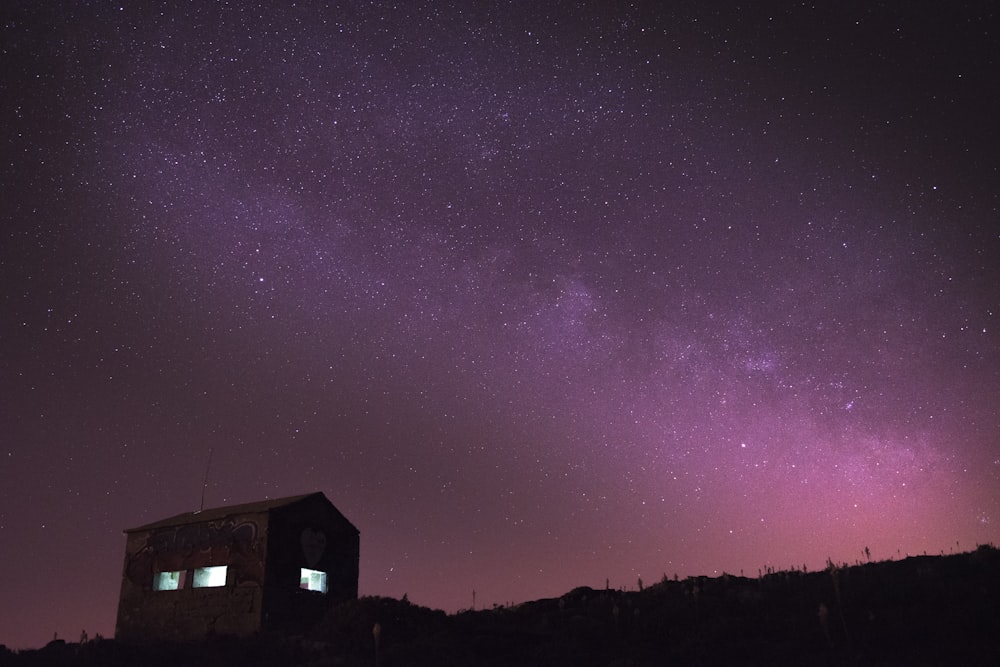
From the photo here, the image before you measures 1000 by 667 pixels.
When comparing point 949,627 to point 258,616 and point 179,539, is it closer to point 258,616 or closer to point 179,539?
point 258,616

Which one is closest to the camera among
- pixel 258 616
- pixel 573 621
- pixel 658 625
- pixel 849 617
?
pixel 849 617

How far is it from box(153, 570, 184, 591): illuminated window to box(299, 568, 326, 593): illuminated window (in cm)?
507

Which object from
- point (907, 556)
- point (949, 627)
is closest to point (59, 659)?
point (949, 627)

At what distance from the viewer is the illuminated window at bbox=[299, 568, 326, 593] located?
33.5 m

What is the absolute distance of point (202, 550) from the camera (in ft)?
105

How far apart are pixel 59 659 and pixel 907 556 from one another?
33.9 m

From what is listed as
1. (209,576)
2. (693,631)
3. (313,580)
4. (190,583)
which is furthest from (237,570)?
(693,631)

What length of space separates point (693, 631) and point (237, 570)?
1760 centimetres

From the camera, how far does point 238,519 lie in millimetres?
31828

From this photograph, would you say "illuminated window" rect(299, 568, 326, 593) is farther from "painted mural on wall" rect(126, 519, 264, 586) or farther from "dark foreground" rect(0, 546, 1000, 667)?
"dark foreground" rect(0, 546, 1000, 667)

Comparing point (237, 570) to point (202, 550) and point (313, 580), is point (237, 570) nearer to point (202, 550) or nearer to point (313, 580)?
point (202, 550)

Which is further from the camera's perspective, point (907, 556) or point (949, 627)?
point (907, 556)

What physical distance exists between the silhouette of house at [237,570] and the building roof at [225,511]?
0.06 meters

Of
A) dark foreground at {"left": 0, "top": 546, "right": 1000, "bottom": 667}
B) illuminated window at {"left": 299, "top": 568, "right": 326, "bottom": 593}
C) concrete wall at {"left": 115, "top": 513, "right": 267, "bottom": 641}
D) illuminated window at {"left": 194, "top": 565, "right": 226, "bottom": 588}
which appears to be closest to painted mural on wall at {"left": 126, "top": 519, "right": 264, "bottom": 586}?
concrete wall at {"left": 115, "top": 513, "right": 267, "bottom": 641}
